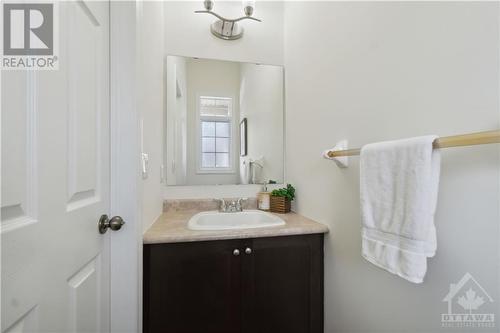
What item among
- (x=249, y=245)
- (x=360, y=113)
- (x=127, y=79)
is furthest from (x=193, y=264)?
(x=360, y=113)

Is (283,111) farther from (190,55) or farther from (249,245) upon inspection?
(249,245)

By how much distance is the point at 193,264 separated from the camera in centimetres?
102

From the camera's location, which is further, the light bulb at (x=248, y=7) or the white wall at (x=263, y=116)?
the white wall at (x=263, y=116)

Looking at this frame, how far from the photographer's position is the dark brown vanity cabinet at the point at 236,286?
3.25 ft

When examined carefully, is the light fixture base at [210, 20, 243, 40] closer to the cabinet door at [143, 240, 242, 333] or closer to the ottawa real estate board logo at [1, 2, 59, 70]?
the ottawa real estate board logo at [1, 2, 59, 70]

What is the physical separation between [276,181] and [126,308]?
1.21 meters

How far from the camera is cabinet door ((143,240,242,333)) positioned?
0.98m

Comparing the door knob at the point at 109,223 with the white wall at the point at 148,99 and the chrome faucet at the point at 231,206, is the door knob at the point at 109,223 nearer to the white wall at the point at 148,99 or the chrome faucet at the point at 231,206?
the white wall at the point at 148,99

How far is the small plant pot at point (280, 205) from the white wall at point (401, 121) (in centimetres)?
16

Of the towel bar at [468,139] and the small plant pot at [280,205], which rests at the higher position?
the towel bar at [468,139]

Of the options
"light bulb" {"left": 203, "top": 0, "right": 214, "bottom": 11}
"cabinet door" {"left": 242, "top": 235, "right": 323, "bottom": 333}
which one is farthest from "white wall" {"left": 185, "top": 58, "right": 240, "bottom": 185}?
"cabinet door" {"left": 242, "top": 235, "right": 323, "bottom": 333}

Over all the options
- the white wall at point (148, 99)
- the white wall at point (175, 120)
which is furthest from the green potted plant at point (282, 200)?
the white wall at point (148, 99)

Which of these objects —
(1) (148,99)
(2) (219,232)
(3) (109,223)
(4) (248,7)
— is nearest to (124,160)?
(3) (109,223)

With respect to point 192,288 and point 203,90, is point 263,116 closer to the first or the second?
point 203,90
